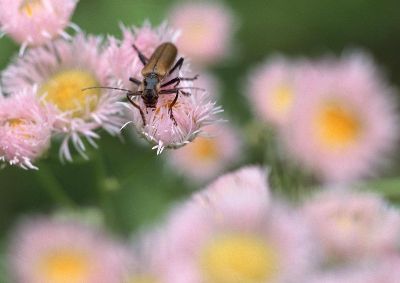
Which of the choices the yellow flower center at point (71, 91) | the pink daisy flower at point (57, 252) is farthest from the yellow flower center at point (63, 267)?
the yellow flower center at point (71, 91)

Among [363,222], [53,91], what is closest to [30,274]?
[53,91]

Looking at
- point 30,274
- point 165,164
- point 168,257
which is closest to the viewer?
point 168,257

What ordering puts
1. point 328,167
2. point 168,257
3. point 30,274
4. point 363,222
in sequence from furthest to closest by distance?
point 328,167 → point 30,274 → point 363,222 → point 168,257

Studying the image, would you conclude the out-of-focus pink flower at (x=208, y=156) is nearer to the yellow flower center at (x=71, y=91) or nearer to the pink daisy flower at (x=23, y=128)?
the yellow flower center at (x=71, y=91)

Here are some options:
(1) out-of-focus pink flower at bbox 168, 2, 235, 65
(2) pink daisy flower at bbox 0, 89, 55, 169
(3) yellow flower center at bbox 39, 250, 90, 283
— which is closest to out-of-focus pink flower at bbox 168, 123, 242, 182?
(1) out-of-focus pink flower at bbox 168, 2, 235, 65

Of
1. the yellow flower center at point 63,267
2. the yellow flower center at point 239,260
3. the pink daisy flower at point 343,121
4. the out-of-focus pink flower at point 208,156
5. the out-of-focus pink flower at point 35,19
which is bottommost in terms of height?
the yellow flower center at point 239,260

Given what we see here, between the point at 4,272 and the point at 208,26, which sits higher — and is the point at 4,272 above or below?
below

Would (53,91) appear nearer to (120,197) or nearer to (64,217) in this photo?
(64,217)

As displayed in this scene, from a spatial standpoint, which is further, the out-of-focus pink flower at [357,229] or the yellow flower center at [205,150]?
the yellow flower center at [205,150]
